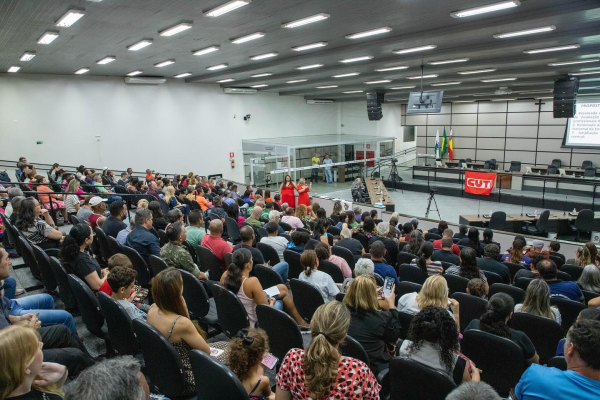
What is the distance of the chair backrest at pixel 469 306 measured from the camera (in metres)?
3.72

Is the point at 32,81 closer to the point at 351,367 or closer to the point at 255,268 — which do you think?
the point at 255,268

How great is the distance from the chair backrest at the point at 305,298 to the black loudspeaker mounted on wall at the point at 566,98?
1079cm

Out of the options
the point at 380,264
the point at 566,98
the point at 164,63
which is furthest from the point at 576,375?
the point at 164,63

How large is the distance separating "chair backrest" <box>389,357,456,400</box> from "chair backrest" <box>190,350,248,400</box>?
95cm

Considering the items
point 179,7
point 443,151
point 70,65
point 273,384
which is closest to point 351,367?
point 273,384

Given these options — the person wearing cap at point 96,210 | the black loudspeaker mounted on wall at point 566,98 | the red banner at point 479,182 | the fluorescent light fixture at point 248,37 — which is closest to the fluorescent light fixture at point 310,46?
the fluorescent light fixture at point 248,37

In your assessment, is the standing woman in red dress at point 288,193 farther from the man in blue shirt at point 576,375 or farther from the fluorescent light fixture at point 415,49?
the man in blue shirt at point 576,375

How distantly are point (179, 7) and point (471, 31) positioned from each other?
203 inches

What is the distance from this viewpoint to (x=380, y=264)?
15.1 feet

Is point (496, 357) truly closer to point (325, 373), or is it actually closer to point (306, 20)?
point (325, 373)

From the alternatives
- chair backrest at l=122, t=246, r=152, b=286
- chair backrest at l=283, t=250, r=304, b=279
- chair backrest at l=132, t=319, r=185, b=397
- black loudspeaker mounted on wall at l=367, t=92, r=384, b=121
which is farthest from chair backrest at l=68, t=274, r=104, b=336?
black loudspeaker mounted on wall at l=367, t=92, r=384, b=121

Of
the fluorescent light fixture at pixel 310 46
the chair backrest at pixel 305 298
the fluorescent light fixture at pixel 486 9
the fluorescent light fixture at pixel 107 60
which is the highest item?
the fluorescent light fixture at pixel 107 60

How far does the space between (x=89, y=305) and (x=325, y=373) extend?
2157mm

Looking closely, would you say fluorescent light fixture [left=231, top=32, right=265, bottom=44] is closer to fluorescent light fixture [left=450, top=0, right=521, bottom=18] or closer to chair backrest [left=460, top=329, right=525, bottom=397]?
fluorescent light fixture [left=450, top=0, right=521, bottom=18]
